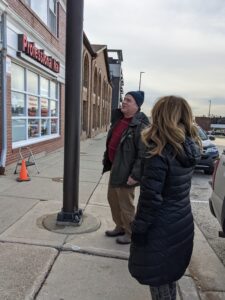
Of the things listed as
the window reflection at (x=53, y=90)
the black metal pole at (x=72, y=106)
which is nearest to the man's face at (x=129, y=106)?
the black metal pole at (x=72, y=106)

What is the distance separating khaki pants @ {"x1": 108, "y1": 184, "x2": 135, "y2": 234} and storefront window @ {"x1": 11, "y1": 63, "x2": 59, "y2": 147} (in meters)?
5.40

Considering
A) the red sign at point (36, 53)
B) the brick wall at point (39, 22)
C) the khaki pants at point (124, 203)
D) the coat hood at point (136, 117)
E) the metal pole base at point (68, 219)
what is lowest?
the metal pole base at point (68, 219)

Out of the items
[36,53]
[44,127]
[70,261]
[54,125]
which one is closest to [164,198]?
[70,261]

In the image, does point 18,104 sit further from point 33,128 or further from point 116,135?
point 116,135

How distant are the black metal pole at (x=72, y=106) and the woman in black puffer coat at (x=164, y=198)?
7.42ft

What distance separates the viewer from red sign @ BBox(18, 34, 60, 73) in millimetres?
8664

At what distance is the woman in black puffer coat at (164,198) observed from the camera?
2.21 meters

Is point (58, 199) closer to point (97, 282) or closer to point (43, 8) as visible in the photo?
point (97, 282)

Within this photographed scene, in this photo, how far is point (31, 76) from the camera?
1033 centimetres

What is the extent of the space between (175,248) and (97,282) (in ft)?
4.06

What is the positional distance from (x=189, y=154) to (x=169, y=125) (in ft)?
0.80

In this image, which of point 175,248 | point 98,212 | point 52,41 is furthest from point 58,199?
point 52,41

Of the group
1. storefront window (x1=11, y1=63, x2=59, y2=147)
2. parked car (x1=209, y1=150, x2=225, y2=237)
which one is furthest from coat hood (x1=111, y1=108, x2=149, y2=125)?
storefront window (x1=11, y1=63, x2=59, y2=147)

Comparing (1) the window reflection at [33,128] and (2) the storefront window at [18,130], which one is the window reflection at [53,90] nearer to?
(1) the window reflection at [33,128]
